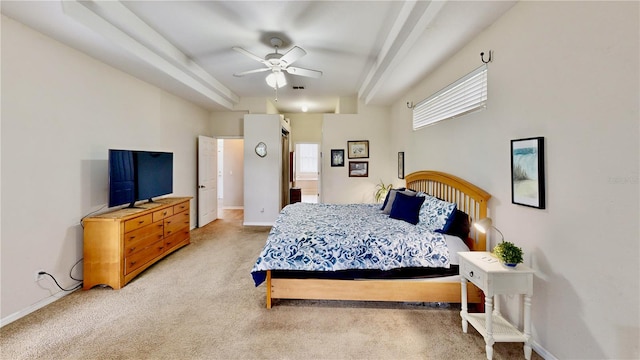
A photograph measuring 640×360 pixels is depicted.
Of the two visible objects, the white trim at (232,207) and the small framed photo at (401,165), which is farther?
the white trim at (232,207)

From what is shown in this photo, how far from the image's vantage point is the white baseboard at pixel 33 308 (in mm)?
2126

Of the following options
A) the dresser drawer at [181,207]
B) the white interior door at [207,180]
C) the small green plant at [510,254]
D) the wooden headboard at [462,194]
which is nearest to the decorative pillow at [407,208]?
the wooden headboard at [462,194]

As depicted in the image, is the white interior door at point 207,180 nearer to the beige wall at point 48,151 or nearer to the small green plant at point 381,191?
the beige wall at point 48,151

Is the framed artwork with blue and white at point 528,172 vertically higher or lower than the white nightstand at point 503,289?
higher

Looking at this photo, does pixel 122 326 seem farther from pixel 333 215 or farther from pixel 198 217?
pixel 198 217

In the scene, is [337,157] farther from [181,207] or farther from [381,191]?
[181,207]

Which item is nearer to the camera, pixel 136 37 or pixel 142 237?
pixel 136 37

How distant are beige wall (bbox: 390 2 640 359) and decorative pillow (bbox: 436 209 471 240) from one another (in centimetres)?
28

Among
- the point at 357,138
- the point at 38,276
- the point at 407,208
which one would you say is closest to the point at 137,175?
the point at 38,276

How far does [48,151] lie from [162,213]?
1373mm

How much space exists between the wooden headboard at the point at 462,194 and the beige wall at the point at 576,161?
0.34 feet

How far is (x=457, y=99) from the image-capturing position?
272 cm

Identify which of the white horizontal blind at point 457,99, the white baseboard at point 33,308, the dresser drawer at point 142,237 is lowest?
the white baseboard at point 33,308

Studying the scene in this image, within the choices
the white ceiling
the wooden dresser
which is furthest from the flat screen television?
the white ceiling
